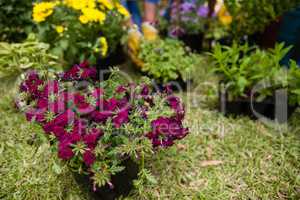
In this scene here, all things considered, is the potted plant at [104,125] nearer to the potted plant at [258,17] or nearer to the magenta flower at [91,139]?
the magenta flower at [91,139]

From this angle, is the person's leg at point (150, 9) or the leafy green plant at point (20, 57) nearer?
the leafy green plant at point (20, 57)

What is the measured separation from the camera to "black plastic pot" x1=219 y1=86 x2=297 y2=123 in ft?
9.26

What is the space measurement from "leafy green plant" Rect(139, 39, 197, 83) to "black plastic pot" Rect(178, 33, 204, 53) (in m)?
0.51

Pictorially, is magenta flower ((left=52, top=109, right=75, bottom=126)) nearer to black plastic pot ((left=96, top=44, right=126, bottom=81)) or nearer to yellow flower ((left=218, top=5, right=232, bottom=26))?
black plastic pot ((left=96, top=44, right=126, bottom=81))

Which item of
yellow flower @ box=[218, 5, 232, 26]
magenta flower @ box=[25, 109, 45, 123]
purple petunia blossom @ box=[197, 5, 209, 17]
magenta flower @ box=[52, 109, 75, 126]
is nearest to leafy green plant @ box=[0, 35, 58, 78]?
magenta flower @ box=[25, 109, 45, 123]

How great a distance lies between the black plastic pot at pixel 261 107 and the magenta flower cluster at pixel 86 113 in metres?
0.93

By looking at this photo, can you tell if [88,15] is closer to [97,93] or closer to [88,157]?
[97,93]

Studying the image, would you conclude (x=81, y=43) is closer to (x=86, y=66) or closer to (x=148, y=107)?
(x=86, y=66)

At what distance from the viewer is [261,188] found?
2322 mm

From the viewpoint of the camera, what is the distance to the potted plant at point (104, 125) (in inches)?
72.3

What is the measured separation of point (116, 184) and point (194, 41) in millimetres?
2207

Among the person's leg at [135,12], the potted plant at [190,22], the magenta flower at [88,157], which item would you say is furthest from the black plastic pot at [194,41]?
the magenta flower at [88,157]

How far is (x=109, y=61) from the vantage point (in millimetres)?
3502

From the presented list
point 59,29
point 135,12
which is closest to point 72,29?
point 59,29
